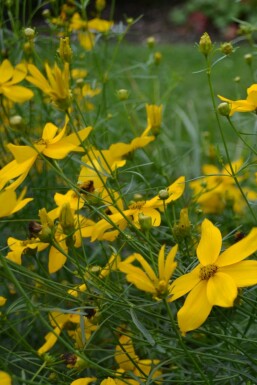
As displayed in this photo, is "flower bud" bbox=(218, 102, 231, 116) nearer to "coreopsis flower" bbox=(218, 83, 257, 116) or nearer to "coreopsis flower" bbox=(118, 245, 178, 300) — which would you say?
"coreopsis flower" bbox=(218, 83, 257, 116)

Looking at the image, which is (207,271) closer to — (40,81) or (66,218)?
(66,218)

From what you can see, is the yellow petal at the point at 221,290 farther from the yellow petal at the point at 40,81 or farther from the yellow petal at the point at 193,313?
the yellow petal at the point at 40,81

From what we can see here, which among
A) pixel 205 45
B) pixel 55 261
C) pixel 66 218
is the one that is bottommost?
pixel 55 261

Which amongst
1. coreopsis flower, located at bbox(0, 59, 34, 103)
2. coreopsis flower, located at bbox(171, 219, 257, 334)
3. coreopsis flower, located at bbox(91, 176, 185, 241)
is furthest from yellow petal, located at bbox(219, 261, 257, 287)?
coreopsis flower, located at bbox(0, 59, 34, 103)

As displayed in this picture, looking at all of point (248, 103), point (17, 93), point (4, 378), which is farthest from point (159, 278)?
point (17, 93)

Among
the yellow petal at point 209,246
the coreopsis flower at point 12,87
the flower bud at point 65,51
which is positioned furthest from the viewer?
the coreopsis flower at point 12,87

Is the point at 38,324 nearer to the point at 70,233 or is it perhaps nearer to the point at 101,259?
the point at 101,259

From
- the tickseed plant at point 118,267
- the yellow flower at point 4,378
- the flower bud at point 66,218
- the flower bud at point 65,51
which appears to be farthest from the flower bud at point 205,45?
the yellow flower at point 4,378

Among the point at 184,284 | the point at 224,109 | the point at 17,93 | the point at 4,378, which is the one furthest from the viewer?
the point at 17,93
